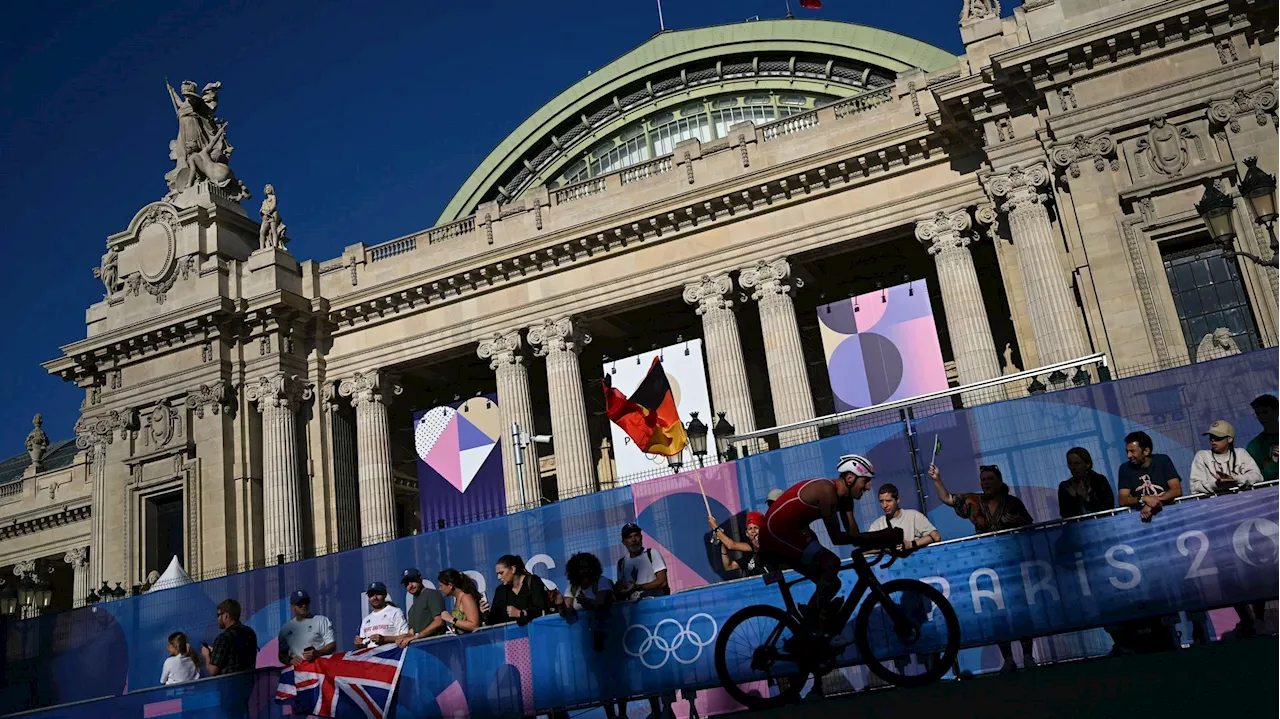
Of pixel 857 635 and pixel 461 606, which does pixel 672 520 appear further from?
pixel 857 635

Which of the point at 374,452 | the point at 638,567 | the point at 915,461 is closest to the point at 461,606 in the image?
the point at 638,567

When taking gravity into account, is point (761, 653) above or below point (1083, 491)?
below

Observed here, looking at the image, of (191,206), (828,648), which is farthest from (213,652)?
(191,206)

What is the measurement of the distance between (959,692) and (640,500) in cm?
913

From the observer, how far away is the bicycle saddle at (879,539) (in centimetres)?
938

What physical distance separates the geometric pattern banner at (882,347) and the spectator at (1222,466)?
1535cm

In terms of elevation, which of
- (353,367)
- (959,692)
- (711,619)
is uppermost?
(353,367)

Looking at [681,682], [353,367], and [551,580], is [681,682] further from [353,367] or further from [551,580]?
[353,367]

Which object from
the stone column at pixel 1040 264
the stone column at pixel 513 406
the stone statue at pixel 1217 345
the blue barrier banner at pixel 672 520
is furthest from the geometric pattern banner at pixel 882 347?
the blue barrier banner at pixel 672 520

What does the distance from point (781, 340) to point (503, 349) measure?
7.71 meters

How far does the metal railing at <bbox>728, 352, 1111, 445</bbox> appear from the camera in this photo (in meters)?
17.1

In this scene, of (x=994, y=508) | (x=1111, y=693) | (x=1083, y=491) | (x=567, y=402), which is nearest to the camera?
(x=1111, y=693)

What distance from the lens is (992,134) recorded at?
2619cm

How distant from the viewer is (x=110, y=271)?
35188 mm
